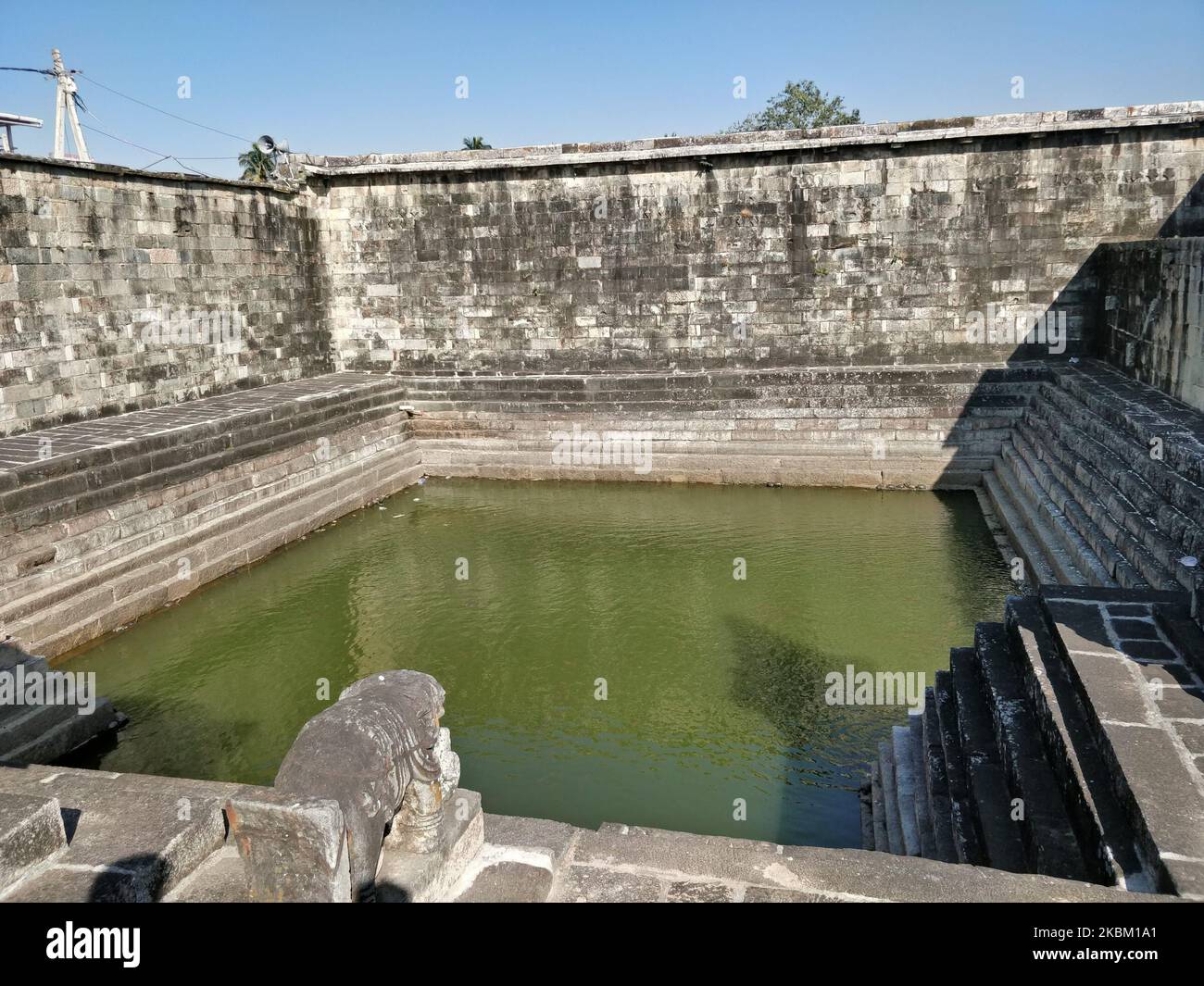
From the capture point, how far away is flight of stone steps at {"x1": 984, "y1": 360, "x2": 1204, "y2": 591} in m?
5.57

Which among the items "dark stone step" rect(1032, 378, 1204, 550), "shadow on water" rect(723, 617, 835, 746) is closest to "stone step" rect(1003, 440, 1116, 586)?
"dark stone step" rect(1032, 378, 1204, 550)

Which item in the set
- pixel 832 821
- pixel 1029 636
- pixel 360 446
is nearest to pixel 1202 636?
pixel 1029 636

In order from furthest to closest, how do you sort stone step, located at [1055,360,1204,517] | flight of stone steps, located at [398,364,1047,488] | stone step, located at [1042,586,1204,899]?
flight of stone steps, located at [398,364,1047,488] < stone step, located at [1055,360,1204,517] < stone step, located at [1042,586,1204,899]

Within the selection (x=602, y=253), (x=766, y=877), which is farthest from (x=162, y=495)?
A: (x=766, y=877)

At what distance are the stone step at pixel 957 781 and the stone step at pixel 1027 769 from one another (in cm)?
21

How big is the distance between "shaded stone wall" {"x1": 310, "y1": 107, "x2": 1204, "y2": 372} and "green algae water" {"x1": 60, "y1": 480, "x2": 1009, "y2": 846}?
113 inches

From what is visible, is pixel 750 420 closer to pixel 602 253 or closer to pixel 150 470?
pixel 602 253

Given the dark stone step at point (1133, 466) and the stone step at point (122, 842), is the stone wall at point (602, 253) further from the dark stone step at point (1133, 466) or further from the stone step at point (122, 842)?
the stone step at point (122, 842)

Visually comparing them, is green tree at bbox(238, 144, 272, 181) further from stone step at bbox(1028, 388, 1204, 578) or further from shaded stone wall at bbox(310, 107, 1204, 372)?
stone step at bbox(1028, 388, 1204, 578)

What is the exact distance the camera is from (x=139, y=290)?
10.3 metres

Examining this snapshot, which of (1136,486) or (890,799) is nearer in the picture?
(890,799)

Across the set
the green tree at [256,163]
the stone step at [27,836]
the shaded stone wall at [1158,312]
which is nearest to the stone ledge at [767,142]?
the shaded stone wall at [1158,312]

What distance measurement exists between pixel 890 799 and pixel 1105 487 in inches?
150

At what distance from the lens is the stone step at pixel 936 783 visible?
3779mm
